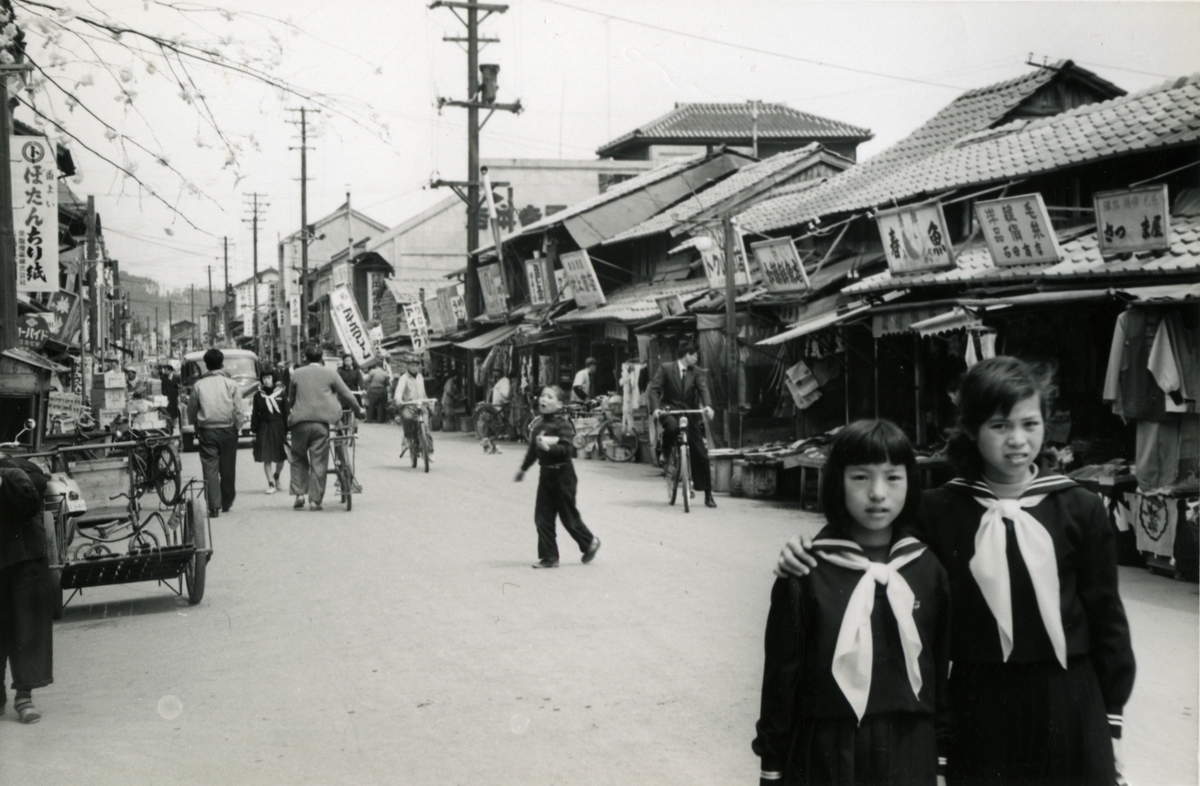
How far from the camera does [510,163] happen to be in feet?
150

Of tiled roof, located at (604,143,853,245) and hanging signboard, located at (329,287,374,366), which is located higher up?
tiled roof, located at (604,143,853,245)

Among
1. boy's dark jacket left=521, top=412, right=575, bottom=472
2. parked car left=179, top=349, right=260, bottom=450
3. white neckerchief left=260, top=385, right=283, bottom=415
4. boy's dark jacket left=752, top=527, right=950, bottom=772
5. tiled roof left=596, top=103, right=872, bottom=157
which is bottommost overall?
boy's dark jacket left=752, top=527, right=950, bottom=772

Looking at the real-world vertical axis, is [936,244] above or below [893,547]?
above

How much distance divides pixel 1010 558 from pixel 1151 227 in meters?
9.18

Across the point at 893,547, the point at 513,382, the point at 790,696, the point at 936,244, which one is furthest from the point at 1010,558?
the point at 513,382

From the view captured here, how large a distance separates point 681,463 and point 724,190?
623 inches

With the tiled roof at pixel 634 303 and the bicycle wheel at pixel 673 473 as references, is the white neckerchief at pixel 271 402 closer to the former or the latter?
the bicycle wheel at pixel 673 473

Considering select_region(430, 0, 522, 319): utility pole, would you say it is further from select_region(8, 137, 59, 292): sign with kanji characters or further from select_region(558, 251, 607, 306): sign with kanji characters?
select_region(8, 137, 59, 292): sign with kanji characters

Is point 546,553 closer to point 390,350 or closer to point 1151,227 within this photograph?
point 1151,227

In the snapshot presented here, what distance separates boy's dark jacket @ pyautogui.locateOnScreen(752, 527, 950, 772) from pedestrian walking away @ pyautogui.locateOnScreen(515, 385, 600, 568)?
22.1ft

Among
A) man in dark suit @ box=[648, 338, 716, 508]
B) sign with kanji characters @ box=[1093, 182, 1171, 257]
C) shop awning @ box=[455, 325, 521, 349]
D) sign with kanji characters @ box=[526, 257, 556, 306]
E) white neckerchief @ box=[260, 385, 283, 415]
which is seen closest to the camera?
sign with kanji characters @ box=[1093, 182, 1171, 257]

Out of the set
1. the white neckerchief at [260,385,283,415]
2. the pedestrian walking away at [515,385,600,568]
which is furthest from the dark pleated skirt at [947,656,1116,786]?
the white neckerchief at [260,385,283,415]

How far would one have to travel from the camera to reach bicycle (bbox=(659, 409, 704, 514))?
1399cm

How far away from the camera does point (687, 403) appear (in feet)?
48.0
